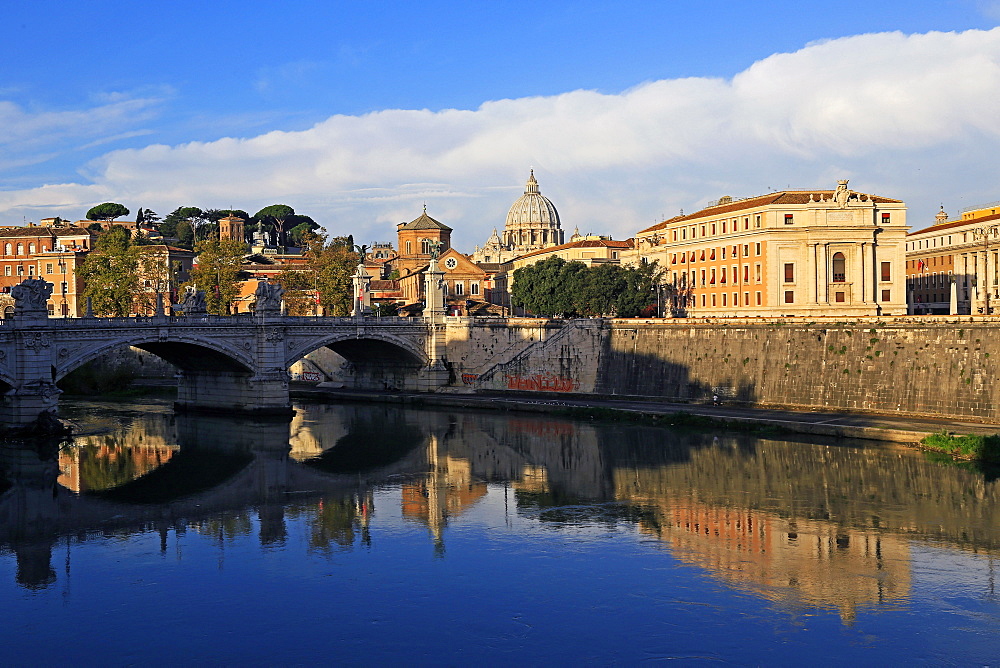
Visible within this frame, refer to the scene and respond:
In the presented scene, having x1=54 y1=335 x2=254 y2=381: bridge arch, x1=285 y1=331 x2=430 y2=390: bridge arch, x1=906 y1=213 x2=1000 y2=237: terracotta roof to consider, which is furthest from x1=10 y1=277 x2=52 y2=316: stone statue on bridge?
x1=906 y1=213 x2=1000 y2=237: terracotta roof

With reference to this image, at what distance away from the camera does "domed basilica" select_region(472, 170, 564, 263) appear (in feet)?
572

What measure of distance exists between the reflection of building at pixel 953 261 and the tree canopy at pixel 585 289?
17.9 metres

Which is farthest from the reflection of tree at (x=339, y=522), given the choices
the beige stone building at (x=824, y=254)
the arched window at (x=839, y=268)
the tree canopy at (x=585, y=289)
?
the tree canopy at (x=585, y=289)

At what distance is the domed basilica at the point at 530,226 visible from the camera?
572ft

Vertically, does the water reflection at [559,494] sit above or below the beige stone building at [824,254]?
below

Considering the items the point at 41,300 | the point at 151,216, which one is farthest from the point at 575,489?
the point at 151,216

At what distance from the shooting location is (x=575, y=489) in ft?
108

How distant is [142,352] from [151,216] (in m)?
51.5

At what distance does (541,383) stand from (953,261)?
36976 millimetres

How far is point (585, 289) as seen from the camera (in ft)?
247

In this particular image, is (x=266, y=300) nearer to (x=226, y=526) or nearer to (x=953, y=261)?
(x=226, y=526)

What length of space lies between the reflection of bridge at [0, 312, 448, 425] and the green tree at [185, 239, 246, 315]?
11.3 meters

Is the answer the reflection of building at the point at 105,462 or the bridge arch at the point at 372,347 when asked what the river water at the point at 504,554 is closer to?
the reflection of building at the point at 105,462

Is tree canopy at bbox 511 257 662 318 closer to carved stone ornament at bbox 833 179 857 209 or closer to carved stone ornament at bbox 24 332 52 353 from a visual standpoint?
carved stone ornament at bbox 833 179 857 209
